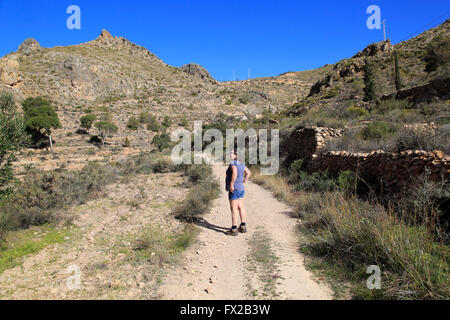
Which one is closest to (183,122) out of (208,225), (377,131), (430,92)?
(430,92)

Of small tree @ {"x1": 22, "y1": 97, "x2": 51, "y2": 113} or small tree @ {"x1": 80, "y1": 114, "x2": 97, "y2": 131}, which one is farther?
small tree @ {"x1": 80, "y1": 114, "x2": 97, "y2": 131}

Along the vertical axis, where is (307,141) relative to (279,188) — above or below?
above

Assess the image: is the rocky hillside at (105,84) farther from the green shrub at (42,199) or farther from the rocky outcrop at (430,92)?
the green shrub at (42,199)

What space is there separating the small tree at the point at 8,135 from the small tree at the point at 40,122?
23.6 metres

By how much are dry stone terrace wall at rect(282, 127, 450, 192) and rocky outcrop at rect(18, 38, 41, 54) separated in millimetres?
67229

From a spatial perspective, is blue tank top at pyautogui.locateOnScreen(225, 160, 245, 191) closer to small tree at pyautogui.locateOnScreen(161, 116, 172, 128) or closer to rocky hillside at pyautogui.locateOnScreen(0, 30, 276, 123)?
small tree at pyautogui.locateOnScreen(161, 116, 172, 128)

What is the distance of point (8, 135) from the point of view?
19.4 feet

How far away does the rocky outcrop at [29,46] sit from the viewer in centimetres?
5266

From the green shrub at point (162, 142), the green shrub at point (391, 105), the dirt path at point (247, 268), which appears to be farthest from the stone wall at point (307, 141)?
the green shrub at point (162, 142)

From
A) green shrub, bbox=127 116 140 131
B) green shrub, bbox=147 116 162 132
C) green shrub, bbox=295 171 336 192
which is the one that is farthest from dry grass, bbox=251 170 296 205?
green shrub, bbox=127 116 140 131

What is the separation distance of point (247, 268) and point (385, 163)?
454cm

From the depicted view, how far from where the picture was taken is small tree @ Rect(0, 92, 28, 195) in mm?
5672

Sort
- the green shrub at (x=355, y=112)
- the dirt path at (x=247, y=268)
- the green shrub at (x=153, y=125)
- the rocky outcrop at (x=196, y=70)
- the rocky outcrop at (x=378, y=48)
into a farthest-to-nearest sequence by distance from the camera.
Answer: the rocky outcrop at (x=196, y=70), the rocky outcrop at (x=378, y=48), the green shrub at (x=153, y=125), the green shrub at (x=355, y=112), the dirt path at (x=247, y=268)

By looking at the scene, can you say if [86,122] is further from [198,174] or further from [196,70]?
[196,70]
